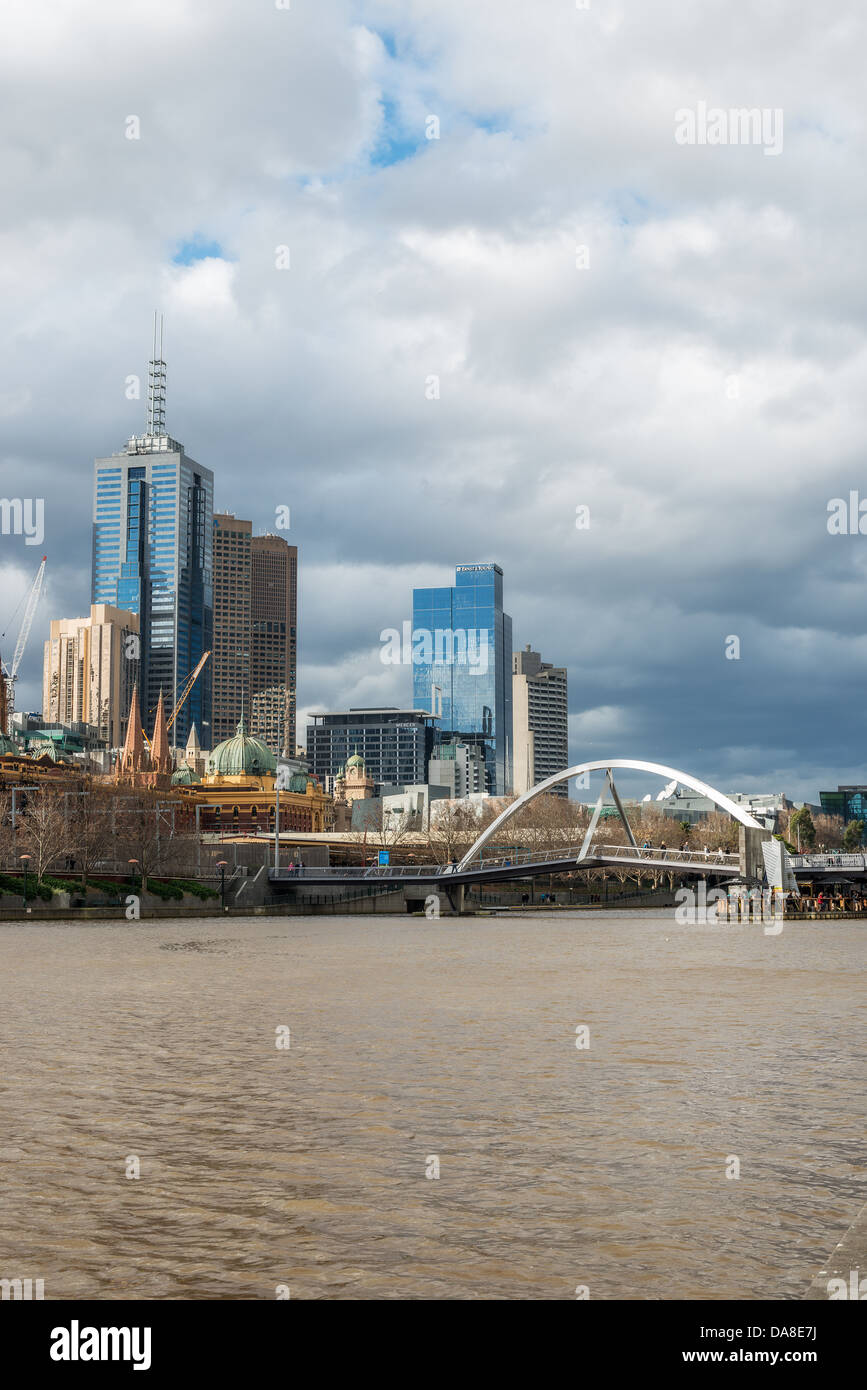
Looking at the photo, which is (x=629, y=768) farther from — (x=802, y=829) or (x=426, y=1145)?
(x=426, y=1145)

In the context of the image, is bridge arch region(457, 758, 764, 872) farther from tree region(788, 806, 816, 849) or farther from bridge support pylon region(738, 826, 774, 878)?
tree region(788, 806, 816, 849)

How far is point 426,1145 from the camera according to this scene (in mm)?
12000

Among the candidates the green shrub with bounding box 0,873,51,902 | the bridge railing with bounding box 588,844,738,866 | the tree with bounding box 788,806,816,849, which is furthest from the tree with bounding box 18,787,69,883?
the tree with bounding box 788,806,816,849

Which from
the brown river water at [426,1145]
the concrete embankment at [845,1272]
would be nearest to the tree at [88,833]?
the brown river water at [426,1145]

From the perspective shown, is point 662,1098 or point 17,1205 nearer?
point 17,1205

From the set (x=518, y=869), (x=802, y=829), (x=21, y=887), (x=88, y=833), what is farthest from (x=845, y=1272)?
(x=802, y=829)

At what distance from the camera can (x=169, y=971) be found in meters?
37.2

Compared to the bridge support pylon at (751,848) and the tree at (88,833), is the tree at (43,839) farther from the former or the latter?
the bridge support pylon at (751,848)

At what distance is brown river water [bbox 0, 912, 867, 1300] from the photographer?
829 centimetres

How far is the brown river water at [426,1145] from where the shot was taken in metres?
8.29
